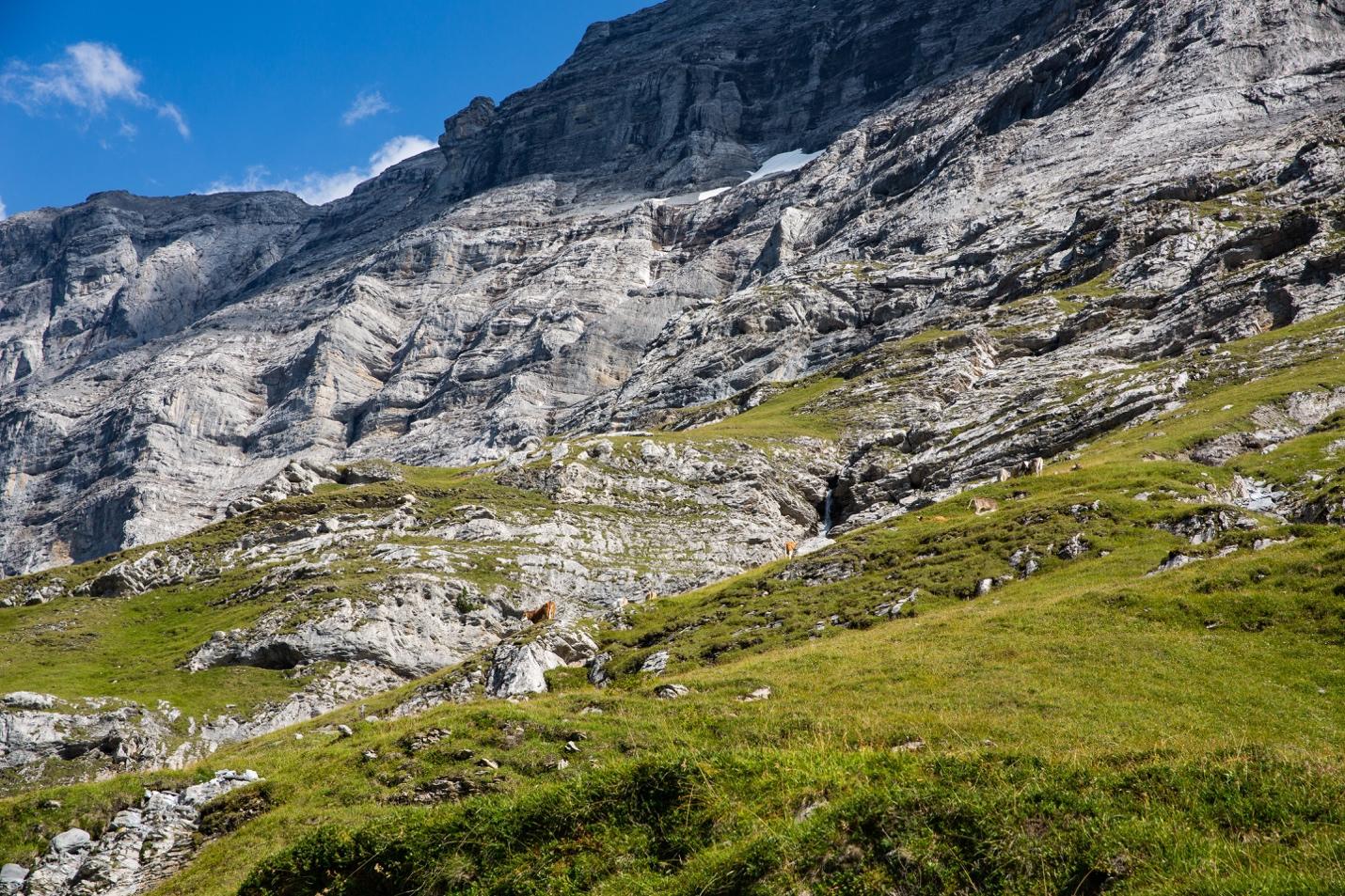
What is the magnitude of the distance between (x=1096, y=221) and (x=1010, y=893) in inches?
5210

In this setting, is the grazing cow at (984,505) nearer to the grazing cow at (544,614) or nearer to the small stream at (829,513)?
the grazing cow at (544,614)

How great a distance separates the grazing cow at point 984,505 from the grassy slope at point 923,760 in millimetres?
7464

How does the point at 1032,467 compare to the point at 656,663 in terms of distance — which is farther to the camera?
the point at 1032,467

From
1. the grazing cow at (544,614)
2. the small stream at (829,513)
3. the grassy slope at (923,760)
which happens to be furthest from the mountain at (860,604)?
the grazing cow at (544,614)

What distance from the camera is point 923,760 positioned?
40.1ft

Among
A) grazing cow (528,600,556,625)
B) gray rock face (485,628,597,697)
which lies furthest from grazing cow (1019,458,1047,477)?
gray rock face (485,628,597,697)

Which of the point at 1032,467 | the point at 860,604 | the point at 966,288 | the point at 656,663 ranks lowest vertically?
the point at 1032,467

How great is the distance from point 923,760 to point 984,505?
34.5m

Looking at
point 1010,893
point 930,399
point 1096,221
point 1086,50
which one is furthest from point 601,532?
point 1086,50

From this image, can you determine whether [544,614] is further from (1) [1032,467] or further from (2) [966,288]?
(2) [966,288]

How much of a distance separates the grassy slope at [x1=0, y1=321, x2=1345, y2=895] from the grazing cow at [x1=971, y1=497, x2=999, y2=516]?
24.5ft

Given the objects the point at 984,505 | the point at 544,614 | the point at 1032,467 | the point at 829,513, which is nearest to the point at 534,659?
the point at 544,614

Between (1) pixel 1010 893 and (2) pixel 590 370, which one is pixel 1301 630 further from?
(2) pixel 590 370

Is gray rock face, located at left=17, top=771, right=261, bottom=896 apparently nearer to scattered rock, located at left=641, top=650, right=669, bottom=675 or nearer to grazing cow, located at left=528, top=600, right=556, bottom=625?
scattered rock, located at left=641, top=650, right=669, bottom=675
